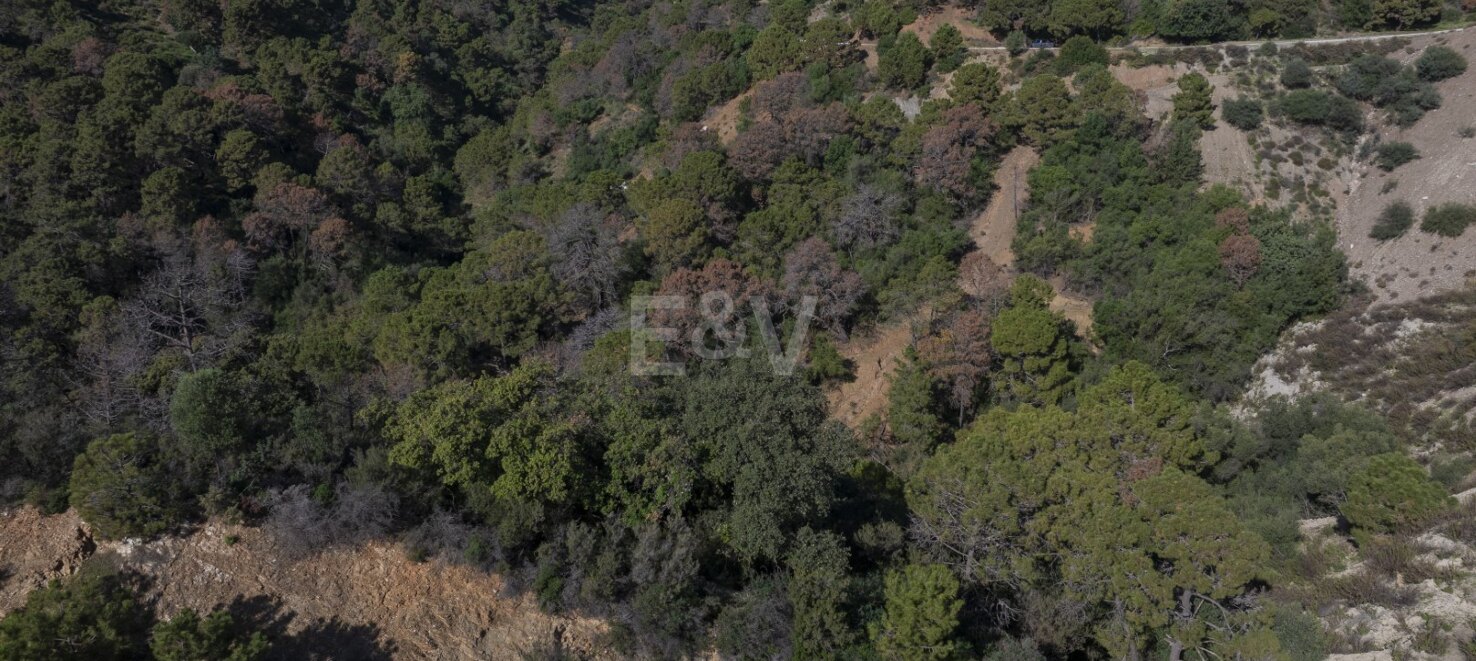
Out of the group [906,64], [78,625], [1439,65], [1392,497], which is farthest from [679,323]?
[1439,65]

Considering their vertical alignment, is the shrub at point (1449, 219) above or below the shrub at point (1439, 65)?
below

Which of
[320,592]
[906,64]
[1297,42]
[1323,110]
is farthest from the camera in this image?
[906,64]

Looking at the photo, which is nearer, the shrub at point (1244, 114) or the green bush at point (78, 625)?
the green bush at point (78, 625)

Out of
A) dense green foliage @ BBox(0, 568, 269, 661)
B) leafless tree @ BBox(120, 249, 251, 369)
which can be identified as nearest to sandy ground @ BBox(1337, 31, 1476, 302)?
dense green foliage @ BBox(0, 568, 269, 661)

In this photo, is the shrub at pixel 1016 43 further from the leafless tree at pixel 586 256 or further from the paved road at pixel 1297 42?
the leafless tree at pixel 586 256

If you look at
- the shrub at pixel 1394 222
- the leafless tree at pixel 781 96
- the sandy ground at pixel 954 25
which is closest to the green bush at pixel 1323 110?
the shrub at pixel 1394 222

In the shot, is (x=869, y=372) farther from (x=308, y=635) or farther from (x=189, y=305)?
(x=189, y=305)

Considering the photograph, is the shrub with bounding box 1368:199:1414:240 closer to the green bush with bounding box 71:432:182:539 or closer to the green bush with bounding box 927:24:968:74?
the green bush with bounding box 927:24:968:74
